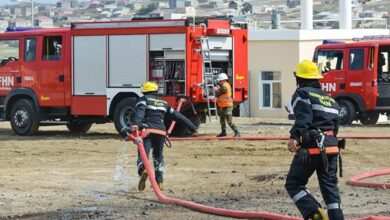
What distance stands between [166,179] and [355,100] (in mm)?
12814

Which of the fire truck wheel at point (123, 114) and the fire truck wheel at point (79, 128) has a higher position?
the fire truck wheel at point (123, 114)

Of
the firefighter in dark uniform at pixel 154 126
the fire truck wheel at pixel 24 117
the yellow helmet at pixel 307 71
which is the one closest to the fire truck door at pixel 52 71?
the fire truck wheel at pixel 24 117

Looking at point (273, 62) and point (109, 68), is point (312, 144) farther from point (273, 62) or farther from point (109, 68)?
point (273, 62)

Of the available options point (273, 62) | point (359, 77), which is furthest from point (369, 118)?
point (273, 62)

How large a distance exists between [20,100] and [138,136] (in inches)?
456

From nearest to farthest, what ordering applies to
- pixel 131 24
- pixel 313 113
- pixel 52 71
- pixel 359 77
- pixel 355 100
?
pixel 313 113 < pixel 131 24 < pixel 52 71 < pixel 359 77 < pixel 355 100

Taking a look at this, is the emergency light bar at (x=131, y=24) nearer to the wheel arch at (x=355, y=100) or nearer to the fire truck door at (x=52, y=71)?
the fire truck door at (x=52, y=71)

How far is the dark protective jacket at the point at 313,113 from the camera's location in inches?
397

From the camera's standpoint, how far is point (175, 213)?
1227 centimetres

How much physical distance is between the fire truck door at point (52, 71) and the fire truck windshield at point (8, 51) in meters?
0.94

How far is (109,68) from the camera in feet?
78.0

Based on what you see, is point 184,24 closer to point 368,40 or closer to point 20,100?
point 20,100

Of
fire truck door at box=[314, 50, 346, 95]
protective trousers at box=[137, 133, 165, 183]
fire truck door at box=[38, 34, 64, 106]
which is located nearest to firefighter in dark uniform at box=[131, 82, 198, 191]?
protective trousers at box=[137, 133, 165, 183]

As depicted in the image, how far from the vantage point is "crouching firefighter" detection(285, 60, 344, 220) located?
1011 centimetres
